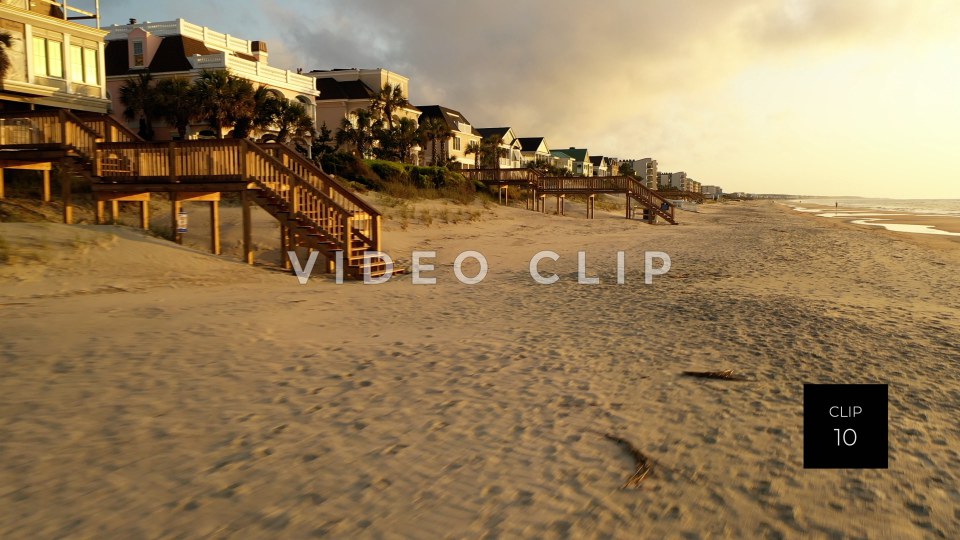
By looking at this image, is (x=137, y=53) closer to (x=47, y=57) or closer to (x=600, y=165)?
(x=47, y=57)

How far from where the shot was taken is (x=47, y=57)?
997 inches

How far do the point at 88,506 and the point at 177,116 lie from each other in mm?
30450

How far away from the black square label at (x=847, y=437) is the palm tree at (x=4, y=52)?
26111mm

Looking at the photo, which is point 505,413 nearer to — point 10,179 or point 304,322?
point 304,322

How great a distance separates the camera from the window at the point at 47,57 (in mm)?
24859

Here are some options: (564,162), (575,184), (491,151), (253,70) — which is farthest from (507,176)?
(564,162)

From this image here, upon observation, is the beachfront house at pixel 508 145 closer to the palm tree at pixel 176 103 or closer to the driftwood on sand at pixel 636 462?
the palm tree at pixel 176 103

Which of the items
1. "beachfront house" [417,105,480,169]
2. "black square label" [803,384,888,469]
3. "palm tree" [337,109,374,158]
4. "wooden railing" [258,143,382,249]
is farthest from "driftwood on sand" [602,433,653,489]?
"beachfront house" [417,105,480,169]

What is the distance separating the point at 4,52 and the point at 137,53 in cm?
1622

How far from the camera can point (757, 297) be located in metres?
11.4

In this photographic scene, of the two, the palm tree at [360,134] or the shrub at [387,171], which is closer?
the shrub at [387,171]

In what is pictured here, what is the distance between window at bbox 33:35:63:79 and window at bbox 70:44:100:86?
0.53 meters

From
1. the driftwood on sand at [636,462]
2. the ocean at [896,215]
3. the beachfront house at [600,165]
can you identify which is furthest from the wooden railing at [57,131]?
the beachfront house at [600,165]

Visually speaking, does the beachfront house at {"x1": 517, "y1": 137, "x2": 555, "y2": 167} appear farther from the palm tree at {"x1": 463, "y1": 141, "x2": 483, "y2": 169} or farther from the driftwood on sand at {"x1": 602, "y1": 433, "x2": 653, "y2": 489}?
the driftwood on sand at {"x1": 602, "y1": 433, "x2": 653, "y2": 489}
